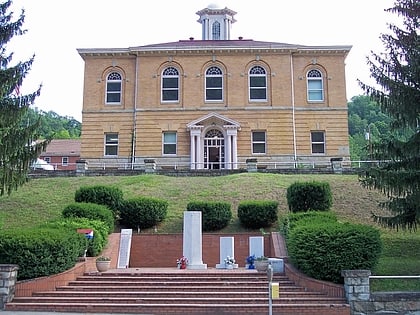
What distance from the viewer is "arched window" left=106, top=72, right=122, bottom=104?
1641 inches

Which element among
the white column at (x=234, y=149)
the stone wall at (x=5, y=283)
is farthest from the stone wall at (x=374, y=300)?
the white column at (x=234, y=149)

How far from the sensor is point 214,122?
4000 centimetres

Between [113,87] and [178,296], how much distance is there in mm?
29065

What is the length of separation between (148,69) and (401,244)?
26.6 m

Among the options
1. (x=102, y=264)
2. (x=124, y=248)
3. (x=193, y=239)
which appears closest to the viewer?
(x=102, y=264)

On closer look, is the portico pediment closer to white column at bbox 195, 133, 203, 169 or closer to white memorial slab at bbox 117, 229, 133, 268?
white column at bbox 195, 133, 203, 169

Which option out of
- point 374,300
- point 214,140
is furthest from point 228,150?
point 374,300

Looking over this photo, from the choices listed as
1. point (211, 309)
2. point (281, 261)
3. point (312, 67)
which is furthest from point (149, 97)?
point (211, 309)

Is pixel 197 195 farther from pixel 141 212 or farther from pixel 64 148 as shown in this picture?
pixel 64 148

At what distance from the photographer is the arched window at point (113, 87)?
41688 mm

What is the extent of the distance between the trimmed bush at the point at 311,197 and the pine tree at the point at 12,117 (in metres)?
10.6

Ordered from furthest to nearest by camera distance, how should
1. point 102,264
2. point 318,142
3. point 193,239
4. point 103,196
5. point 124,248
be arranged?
point 318,142
point 103,196
point 124,248
point 193,239
point 102,264

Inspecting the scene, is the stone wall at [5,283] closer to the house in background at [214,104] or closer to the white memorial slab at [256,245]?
the white memorial slab at [256,245]

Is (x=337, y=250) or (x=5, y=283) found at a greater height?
(x=337, y=250)
